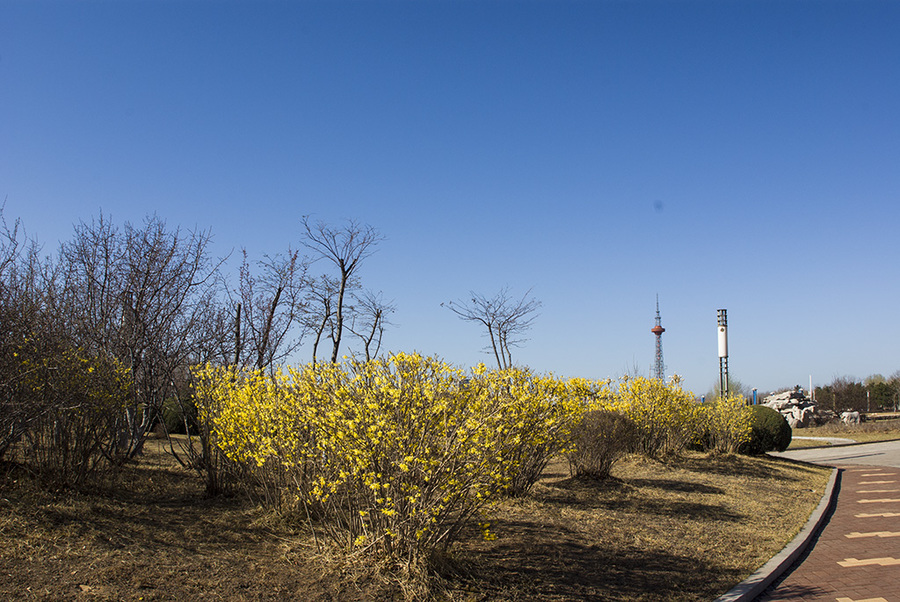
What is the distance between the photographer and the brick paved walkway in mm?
5012

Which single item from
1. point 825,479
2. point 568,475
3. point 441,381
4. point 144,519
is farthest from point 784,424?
point 144,519

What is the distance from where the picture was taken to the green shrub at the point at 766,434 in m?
14.1

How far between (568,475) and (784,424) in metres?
8.02

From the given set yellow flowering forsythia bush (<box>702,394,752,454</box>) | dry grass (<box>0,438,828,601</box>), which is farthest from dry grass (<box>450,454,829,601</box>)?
yellow flowering forsythia bush (<box>702,394,752,454</box>)

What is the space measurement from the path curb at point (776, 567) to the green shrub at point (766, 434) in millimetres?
5655

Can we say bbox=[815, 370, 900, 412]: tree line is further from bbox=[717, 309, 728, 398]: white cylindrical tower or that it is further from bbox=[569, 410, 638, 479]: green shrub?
bbox=[569, 410, 638, 479]: green shrub

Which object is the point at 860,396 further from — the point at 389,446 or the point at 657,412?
the point at 389,446

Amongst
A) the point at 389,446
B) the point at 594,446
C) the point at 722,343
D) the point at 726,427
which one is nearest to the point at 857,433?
the point at 722,343

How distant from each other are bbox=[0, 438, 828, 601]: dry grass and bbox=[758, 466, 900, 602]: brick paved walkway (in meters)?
0.34

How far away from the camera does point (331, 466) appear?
4.68 metres

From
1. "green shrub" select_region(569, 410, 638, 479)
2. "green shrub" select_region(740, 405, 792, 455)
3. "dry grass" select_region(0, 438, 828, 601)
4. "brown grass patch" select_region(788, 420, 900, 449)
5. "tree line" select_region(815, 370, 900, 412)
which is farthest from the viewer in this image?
"tree line" select_region(815, 370, 900, 412)

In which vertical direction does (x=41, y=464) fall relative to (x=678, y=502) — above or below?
above

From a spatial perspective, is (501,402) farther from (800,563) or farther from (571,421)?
(800,563)

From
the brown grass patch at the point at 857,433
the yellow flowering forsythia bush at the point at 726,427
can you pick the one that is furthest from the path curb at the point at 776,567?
the brown grass patch at the point at 857,433
